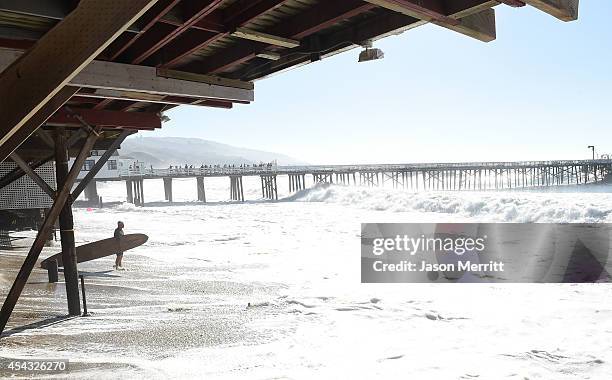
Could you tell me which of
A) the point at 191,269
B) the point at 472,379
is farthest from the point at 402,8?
the point at 191,269

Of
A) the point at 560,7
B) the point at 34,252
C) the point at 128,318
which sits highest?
the point at 560,7

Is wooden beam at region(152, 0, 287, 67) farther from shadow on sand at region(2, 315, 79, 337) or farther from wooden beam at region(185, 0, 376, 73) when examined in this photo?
shadow on sand at region(2, 315, 79, 337)

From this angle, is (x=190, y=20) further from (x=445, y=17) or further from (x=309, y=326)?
(x=309, y=326)

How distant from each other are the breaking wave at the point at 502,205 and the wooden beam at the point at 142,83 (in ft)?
72.1

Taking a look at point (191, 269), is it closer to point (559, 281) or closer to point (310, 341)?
point (310, 341)

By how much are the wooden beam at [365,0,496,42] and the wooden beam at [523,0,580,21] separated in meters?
0.63

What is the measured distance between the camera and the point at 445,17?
10.6 ft

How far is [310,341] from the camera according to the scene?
606 centimetres

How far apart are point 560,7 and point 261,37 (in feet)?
7.86


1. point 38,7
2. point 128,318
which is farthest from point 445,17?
point 128,318

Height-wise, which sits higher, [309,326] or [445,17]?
[445,17]

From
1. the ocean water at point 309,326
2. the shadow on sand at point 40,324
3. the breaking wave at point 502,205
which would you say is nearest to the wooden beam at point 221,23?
the ocean water at point 309,326

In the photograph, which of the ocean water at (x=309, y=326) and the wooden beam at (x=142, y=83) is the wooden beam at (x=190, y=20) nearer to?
the wooden beam at (x=142, y=83)

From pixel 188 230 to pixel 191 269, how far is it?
407 inches
